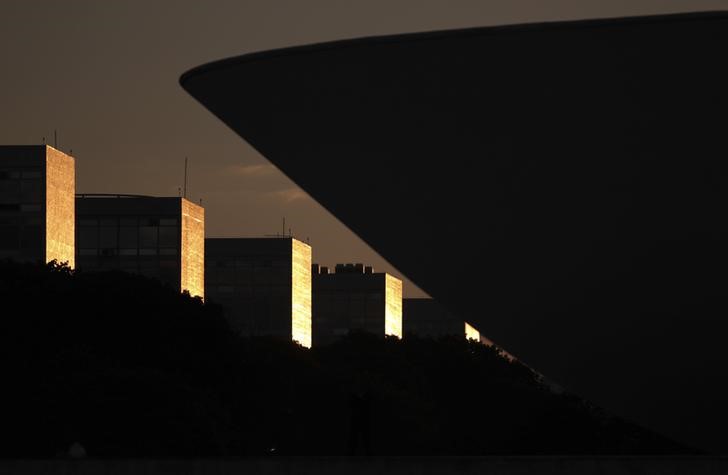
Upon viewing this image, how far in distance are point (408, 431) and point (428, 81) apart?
67991 mm

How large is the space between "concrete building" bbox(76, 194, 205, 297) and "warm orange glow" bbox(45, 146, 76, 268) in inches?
769

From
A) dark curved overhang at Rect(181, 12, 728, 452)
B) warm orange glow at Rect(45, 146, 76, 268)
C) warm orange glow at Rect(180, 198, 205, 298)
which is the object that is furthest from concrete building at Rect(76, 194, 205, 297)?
dark curved overhang at Rect(181, 12, 728, 452)

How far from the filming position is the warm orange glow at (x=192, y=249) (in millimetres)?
121562

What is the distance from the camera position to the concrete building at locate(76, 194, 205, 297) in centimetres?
12081

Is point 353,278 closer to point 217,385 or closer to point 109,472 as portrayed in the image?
point 217,385

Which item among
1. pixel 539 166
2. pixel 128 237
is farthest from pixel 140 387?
pixel 128 237

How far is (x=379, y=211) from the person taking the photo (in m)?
21.2

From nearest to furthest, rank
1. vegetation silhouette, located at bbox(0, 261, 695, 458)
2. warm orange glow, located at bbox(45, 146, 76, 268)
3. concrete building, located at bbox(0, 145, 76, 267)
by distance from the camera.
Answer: vegetation silhouette, located at bbox(0, 261, 695, 458), concrete building, located at bbox(0, 145, 76, 267), warm orange glow, located at bbox(45, 146, 76, 268)

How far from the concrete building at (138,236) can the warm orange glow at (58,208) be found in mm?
19532

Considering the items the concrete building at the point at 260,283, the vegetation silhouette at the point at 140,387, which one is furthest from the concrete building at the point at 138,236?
the vegetation silhouette at the point at 140,387

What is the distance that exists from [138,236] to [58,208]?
79.9 feet

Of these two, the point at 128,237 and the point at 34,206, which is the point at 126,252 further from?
the point at 34,206

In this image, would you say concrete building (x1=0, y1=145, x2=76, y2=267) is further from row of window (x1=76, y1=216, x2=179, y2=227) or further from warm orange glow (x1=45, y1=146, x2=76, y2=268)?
row of window (x1=76, y1=216, x2=179, y2=227)

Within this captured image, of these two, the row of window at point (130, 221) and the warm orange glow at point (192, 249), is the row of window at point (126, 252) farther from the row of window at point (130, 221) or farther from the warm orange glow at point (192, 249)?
the row of window at point (130, 221)
